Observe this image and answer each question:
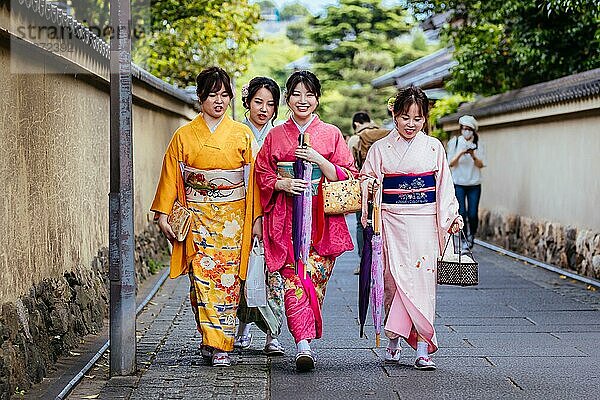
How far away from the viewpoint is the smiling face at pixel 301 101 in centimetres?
775

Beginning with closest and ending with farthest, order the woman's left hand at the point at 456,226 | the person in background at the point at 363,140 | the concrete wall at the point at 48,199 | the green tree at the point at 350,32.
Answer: the concrete wall at the point at 48,199 → the woman's left hand at the point at 456,226 → the person in background at the point at 363,140 → the green tree at the point at 350,32

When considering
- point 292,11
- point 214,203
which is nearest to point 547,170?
point 214,203

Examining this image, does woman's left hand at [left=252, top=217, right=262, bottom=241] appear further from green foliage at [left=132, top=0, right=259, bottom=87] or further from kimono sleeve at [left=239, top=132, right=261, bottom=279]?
green foliage at [left=132, top=0, right=259, bottom=87]

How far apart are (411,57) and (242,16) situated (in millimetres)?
26710

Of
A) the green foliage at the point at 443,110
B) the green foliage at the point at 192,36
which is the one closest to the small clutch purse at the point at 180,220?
the green foliage at the point at 192,36

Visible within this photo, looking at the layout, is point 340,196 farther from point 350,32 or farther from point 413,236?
point 350,32

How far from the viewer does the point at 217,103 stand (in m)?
7.81

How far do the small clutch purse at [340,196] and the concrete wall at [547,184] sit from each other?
5.68 meters

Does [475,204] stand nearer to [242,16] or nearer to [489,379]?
[242,16]

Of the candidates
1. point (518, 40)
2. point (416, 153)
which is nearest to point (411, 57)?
point (518, 40)

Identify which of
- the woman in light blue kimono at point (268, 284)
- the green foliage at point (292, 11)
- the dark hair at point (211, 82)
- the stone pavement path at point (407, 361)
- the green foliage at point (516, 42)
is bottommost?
the stone pavement path at point (407, 361)

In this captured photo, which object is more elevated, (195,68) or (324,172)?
(195,68)

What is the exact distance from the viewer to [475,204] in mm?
16172

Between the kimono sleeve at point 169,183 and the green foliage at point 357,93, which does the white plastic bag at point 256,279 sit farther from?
the green foliage at point 357,93
